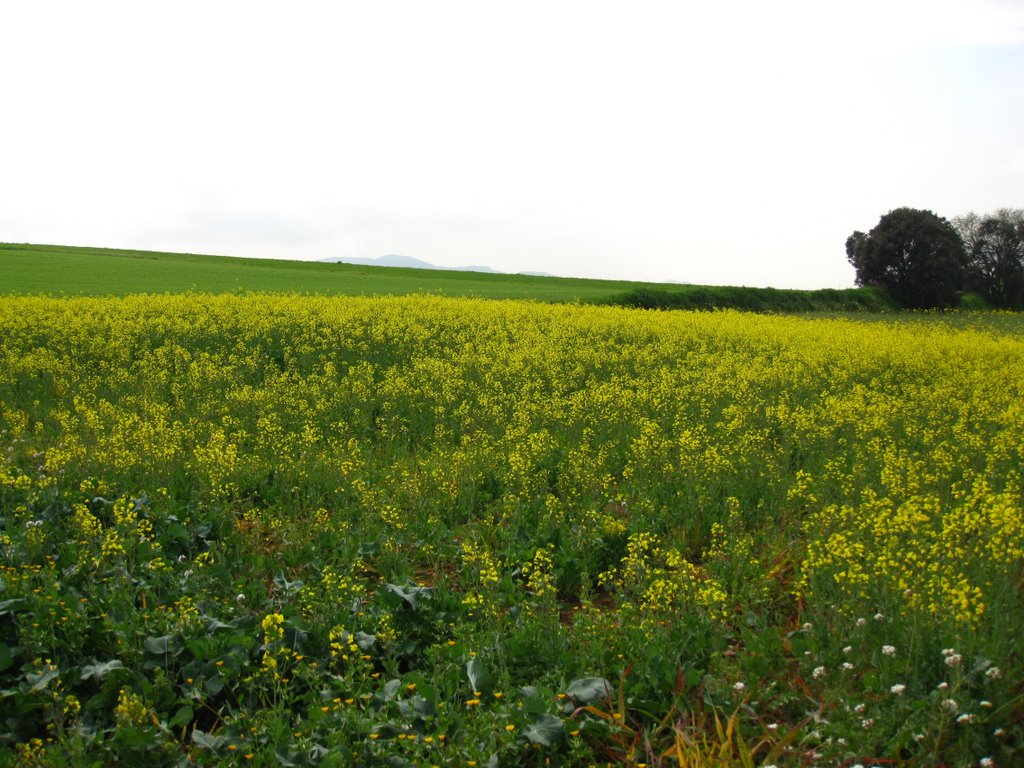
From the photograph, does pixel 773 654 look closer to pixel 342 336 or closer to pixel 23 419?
pixel 23 419

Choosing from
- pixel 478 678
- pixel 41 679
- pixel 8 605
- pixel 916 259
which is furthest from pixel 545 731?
pixel 916 259

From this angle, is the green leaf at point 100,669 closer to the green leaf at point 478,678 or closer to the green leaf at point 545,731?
the green leaf at point 478,678

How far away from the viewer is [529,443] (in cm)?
860

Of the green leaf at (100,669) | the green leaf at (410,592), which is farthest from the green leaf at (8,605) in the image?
the green leaf at (410,592)

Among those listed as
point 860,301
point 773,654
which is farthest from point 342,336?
point 860,301

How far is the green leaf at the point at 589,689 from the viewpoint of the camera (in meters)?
4.31

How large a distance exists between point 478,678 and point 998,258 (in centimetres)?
6683

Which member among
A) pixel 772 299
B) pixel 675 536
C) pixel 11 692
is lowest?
pixel 11 692

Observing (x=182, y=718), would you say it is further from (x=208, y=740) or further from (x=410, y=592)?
(x=410, y=592)

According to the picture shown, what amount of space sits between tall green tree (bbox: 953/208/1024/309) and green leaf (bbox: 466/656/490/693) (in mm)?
63486

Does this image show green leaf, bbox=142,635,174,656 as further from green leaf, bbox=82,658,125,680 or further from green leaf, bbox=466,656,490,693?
green leaf, bbox=466,656,490,693

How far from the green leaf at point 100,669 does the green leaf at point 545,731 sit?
7.42ft

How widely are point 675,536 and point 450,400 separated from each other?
5.20 m

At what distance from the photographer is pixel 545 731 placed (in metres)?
3.98
